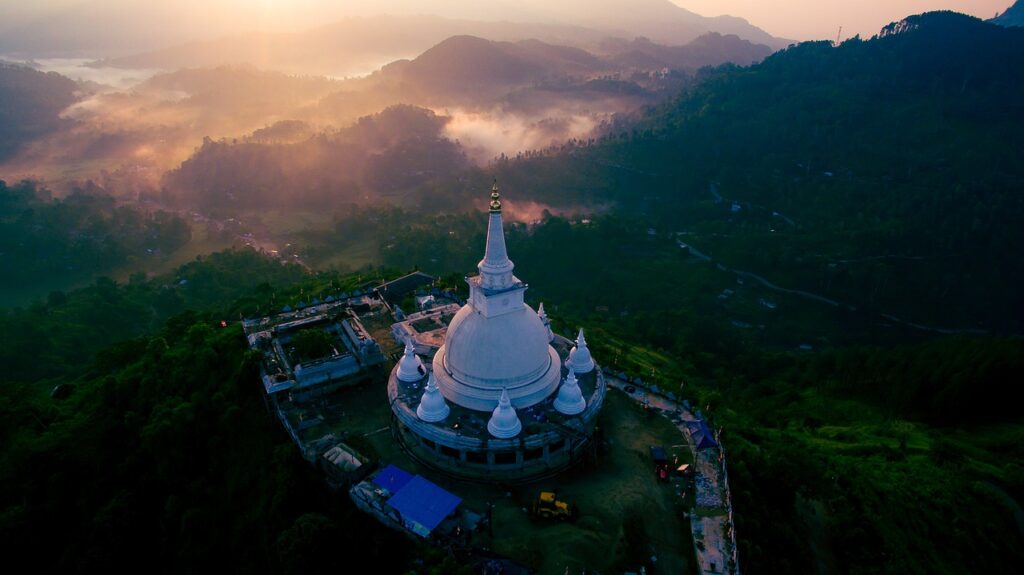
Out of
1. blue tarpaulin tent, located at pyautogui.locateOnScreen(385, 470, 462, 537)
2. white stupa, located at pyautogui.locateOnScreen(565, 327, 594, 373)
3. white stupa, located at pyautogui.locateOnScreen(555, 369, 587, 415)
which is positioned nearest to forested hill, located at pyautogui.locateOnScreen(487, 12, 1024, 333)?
white stupa, located at pyautogui.locateOnScreen(565, 327, 594, 373)

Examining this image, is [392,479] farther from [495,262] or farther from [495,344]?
[495,262]

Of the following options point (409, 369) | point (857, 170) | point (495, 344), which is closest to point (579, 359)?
point (495, 344)

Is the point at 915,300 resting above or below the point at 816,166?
below

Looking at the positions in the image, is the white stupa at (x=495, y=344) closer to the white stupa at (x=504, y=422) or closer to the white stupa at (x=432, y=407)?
the white stupa at (x=504, y=422)

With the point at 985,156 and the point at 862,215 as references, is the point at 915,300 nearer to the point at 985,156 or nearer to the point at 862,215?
the point at 862,215

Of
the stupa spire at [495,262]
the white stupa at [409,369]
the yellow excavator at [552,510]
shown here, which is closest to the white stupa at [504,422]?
the yellow excavator at [552,510]

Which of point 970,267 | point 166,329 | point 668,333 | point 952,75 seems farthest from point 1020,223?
point 166,329

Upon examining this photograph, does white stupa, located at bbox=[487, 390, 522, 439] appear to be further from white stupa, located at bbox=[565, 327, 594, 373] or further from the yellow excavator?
white stupa, located at bbox=[565, 327, 594, 373]

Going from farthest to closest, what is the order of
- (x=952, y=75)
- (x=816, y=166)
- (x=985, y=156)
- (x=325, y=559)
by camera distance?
(x=952, y=75), (x=816, y=166), (x=985, y=156), (x=325, y=559)
